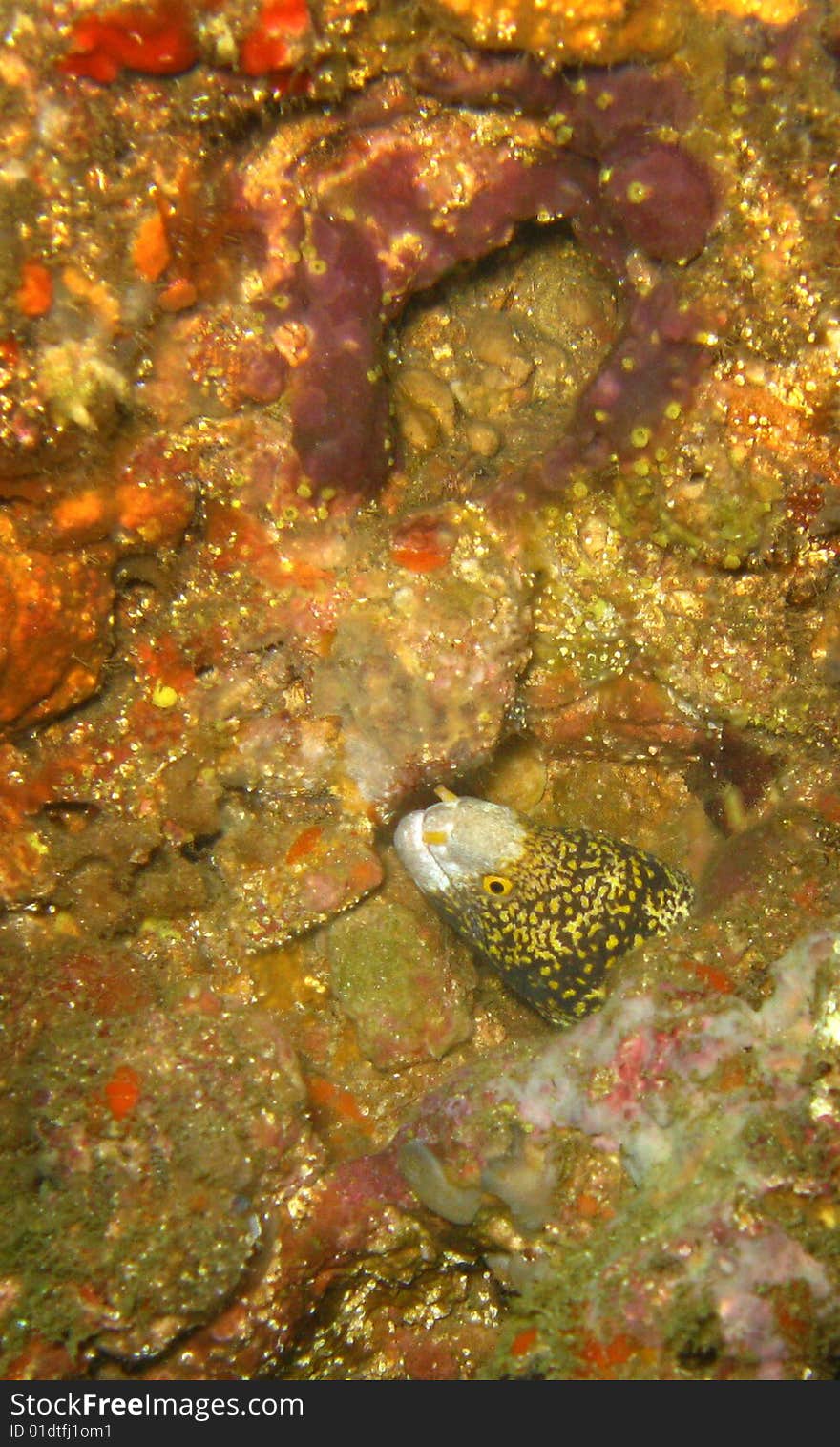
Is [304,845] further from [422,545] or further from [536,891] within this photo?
[422,545]

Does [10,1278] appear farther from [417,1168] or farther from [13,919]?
[417,1168]

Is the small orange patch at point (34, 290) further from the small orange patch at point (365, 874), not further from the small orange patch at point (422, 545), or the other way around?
the small orange patch at point (365, 874)

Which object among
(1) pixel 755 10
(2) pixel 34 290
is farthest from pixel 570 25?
(2) pixel 34 290

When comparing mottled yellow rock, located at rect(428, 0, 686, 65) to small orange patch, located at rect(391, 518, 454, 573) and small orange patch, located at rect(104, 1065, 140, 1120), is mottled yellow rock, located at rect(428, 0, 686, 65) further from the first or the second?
small orange patch, located at rect(104, 1065, 140, 1120)

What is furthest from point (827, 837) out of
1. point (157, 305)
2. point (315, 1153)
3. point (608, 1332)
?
point (157, 305)

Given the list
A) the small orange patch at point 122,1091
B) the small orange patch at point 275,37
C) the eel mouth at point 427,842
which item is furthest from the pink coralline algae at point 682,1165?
the small orange patch at point 275,37

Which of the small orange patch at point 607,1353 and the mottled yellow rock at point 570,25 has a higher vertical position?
the mottled yellow rock at point 570,25

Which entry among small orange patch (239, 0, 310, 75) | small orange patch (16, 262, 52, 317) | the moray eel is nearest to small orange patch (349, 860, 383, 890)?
the moray eel
